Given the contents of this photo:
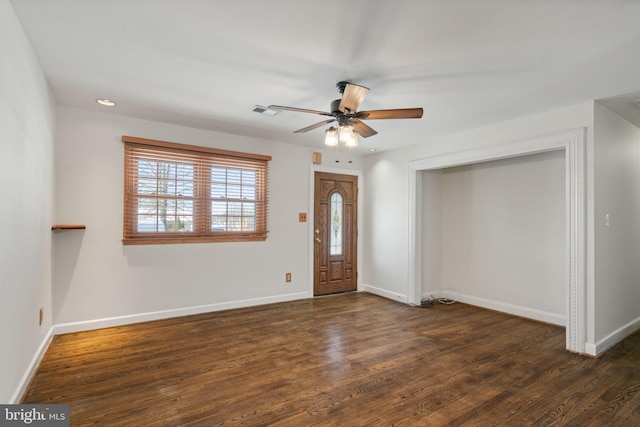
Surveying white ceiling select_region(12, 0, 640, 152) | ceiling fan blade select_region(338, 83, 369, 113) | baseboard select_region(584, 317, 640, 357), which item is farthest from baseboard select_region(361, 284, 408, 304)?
ceiling fan blade select_region(338, 83, 369, 113)

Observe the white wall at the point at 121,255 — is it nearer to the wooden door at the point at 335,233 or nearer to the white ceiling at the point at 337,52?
the white ceiling at the point at 337,52

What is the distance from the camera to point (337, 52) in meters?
2.22

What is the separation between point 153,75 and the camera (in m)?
2.67

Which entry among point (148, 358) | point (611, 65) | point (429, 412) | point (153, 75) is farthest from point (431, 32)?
point (148, 358)

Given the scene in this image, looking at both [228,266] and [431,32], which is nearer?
[431,32]

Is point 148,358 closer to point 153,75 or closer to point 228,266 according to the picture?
point 228,266

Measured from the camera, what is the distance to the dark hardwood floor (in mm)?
2070

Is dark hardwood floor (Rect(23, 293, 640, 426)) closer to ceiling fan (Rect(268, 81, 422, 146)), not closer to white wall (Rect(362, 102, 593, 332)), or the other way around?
white wall (Rect(362, 102, 593, 332))

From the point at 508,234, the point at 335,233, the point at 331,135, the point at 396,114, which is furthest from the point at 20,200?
the point at 508,234

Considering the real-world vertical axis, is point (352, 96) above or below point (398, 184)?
above

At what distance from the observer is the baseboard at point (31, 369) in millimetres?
2109

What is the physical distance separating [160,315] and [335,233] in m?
2.93

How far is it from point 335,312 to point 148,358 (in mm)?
2344
